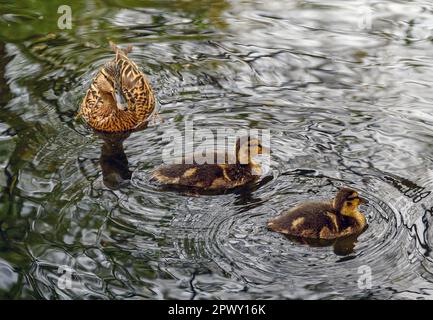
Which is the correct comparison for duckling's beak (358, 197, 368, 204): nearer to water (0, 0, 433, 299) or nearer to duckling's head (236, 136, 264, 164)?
water (0, 0, 433, 299)

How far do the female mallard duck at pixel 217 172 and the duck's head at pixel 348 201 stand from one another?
29.8 inches

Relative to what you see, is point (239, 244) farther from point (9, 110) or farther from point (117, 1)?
point (117, 1)

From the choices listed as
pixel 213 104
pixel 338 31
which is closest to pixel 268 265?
pixel 213 104

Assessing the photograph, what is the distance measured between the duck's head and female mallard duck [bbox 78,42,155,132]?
2.12 m

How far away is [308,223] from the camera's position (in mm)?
5098

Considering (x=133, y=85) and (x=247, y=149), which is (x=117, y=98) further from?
(x=247, y=149)

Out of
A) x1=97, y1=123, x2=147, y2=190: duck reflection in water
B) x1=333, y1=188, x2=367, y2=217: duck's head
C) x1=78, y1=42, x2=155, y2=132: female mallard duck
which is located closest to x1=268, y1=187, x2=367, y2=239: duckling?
x1=333, y1=188, x2=367, y2=217: duck's head

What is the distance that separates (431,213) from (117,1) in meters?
4.51

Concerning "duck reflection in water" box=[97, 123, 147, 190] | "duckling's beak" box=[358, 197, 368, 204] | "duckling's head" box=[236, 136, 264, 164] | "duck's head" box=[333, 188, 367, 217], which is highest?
"duckling's head" box=[236, 136, 264, 164]

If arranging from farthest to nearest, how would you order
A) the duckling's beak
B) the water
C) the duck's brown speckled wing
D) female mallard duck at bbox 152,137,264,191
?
the duck's brown speckled wing, female mallard duck at bbox 152,137,264,191, the duckling's beak, the water

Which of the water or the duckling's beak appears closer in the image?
the water

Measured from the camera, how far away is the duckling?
5.10 meters

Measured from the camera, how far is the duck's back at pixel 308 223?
5.10 metres

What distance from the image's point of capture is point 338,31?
26.4 feet
